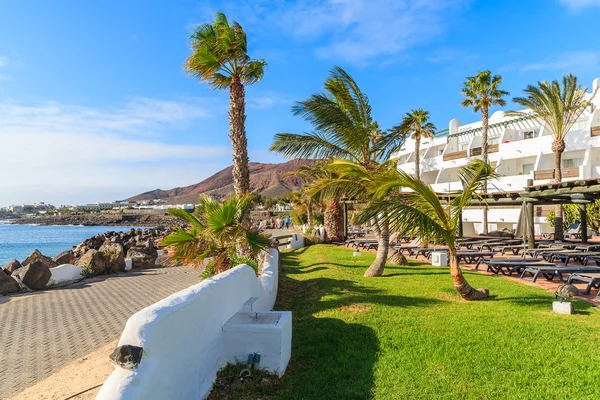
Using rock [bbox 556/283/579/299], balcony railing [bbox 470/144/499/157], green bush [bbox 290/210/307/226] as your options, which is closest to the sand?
rock [bbox 556/283/579/299]

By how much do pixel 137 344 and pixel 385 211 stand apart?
513 centimetres

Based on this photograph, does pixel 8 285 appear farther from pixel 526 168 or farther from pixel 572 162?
pixel 526 168

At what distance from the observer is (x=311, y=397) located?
416cm

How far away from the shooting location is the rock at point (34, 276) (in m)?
11.3

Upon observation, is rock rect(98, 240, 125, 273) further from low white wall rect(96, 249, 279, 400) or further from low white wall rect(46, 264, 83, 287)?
low white wall rect(96, 249, 279, 400)

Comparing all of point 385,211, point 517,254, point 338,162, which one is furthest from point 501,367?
point 517,254

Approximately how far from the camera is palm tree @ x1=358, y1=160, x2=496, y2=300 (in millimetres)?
7227

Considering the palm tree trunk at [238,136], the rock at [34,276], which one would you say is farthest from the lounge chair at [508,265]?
the rock at [34,276]

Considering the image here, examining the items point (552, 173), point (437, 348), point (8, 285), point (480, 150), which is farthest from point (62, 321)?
point (480, 150)

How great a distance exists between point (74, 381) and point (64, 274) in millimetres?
9154

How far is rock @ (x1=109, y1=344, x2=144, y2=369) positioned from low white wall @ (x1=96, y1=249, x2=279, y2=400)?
0.04 metres

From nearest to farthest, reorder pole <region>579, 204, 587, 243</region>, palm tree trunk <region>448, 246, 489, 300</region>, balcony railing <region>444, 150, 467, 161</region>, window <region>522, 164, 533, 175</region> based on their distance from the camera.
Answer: palm tree trunk <region>448, 246, 489, 300</region>
pole <region>579, 204, 587, 243</region>
window <region>522, 164, 533, 175</region>
balcony railing <region>444, 150, 467, 161</region>

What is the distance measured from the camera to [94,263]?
1430cm

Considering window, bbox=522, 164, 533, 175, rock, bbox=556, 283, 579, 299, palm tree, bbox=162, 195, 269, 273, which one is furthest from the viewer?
window, bbox=522, 164, 533, 175
